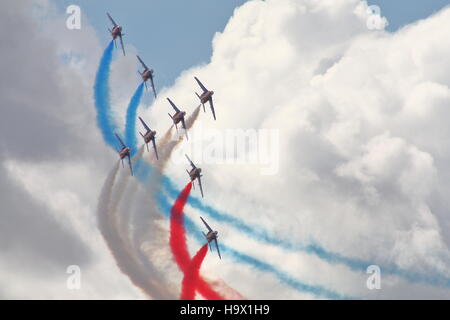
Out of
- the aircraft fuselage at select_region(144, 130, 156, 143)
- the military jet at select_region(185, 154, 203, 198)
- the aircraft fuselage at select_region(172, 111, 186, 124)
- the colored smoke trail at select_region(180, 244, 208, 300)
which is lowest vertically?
the colored smoke trail at select_region(180, 244, 208, 300)

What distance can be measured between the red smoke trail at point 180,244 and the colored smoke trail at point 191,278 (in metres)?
0.62

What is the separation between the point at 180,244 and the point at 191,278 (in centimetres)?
633

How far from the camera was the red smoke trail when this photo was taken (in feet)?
574

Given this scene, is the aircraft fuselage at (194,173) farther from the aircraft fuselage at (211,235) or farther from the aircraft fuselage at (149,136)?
the aircraft fuselage at (211,235)

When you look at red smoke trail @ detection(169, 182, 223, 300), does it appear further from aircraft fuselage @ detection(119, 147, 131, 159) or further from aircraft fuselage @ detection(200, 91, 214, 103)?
aircraft fuselage @ detection(200, 91, 214, 103)

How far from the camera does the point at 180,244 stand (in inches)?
7092

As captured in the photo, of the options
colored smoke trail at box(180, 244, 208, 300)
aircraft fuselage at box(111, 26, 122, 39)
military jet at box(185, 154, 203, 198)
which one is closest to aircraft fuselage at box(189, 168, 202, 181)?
military jet at box(185, 154, 203, 198)

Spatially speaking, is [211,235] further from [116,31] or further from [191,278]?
[116,31]

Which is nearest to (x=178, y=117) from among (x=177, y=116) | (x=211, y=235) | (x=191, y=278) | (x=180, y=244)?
(x=177, y=116)

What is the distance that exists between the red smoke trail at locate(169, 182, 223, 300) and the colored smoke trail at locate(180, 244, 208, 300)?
2.02 ft

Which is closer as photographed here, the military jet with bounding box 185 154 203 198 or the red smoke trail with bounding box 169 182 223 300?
the red smoke trail with bounding box 169 182 223 300
